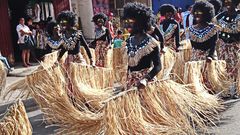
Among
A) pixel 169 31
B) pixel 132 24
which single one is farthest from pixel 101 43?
pixel 132 24

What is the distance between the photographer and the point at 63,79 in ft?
20.1

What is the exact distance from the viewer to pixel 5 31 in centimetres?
1255

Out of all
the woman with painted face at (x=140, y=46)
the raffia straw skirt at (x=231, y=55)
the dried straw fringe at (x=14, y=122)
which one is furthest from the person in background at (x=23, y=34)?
the dried straw fringe at (x=14, y=122)

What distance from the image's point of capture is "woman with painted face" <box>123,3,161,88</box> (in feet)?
14.8

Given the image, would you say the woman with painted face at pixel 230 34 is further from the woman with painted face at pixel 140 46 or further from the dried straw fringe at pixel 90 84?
the woman with painted face at pixel 140 46

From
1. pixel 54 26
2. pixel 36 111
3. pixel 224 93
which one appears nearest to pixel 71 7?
pixel 54 26

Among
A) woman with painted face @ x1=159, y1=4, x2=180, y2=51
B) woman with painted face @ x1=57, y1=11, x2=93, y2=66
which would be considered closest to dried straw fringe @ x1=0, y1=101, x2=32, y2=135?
woman with painted face @ x1=57, y1=11, x2=93, y2=66

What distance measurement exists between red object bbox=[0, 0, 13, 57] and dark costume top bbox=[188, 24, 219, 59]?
7763 millimetres

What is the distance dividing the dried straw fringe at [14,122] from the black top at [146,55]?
1.44 meters

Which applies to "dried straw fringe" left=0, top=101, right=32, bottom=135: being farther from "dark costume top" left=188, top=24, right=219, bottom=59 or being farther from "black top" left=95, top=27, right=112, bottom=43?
"black top" left=95, top=27, right=112, bottom=43

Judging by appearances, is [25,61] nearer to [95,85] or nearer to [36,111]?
[36,111]

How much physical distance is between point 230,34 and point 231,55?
320 mm

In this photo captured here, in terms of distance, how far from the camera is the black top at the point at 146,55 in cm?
448

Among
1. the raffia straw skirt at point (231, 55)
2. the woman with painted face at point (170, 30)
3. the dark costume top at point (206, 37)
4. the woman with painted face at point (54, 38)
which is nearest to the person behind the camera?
the dark costume top at point (206, 37)
